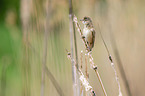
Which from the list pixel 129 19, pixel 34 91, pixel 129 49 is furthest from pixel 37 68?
pixel 129 19

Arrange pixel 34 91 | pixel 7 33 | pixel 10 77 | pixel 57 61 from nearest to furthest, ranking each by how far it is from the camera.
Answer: pixel 57 61 → pixel 34 91 → pixel 10 77 → pixel 7 33

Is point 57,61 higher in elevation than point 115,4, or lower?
lower

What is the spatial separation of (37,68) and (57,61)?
0.79 ft

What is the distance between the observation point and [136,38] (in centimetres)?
130

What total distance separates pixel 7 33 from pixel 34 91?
175cm

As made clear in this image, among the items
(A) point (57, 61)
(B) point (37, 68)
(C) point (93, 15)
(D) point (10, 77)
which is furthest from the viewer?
(D) point (10, 77)

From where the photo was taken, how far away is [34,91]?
1.28 metres

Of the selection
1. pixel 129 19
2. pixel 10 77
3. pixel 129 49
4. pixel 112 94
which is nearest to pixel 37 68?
pixel 112 94

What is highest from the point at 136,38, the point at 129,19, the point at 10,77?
the point at 10,77

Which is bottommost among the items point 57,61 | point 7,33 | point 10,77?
point 57,61

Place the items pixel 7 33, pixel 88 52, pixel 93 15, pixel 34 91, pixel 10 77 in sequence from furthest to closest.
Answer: pixel 7 33 → pixel 10 77 → pixel 93 15 → pixel 34 91 → pixel 88 52

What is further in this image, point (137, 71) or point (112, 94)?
point (137, 71)

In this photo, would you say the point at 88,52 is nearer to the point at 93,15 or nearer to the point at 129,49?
the point at 129,49

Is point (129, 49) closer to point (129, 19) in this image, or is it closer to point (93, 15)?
point (129, 19)
